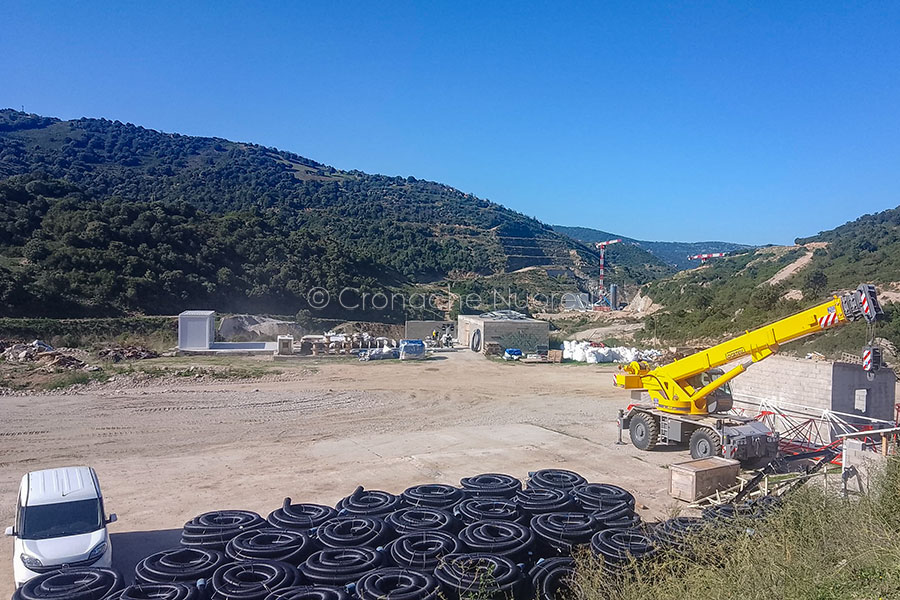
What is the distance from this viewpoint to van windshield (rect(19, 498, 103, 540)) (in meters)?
7.95

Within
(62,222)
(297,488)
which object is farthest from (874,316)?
(62,222)

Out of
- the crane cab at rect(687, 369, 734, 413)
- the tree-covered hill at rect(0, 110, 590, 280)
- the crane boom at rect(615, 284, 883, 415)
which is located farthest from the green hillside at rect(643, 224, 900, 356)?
the tree-covered hill at rect(0, 110, 590, 280)

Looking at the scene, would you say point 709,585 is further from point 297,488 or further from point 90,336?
point 90,336

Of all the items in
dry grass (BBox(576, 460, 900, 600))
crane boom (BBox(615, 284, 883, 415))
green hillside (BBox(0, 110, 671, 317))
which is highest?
green hillside (BBox(0, 110, 671, 317))

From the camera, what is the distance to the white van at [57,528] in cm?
760

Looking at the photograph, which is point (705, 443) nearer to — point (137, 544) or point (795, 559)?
point (795, 559)

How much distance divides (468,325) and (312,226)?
181 ft

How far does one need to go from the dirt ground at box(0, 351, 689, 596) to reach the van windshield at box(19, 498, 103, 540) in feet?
3.80

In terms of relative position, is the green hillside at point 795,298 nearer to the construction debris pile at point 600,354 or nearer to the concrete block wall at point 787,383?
the construction debris pile at point 600,354

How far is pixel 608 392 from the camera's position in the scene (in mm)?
26609

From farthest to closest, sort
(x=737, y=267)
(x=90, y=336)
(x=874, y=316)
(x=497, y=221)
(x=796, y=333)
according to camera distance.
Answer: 1. (x=497, y=221)
2. (x=737, y=267)
3. (x=90, y=336)
4. (x=796, y=333)
5. (x=874, y=316)

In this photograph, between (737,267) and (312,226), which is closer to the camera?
(737,267)

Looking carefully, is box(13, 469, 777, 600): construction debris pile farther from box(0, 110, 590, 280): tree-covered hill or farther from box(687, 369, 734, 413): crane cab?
box(0, 110, 590, 280): tree-covered hill

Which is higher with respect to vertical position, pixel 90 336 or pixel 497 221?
pixel 497 221
